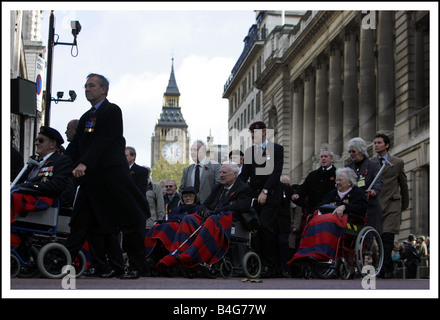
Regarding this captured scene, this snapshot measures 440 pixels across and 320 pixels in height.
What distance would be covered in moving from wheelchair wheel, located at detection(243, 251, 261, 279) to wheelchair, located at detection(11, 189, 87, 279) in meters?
2.89

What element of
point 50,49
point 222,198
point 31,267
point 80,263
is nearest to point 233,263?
point 222,198

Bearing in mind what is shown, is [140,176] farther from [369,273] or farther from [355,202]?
[369,273]

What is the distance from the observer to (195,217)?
37.7 ft

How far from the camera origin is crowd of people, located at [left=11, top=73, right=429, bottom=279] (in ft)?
28.7

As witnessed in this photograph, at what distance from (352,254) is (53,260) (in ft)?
14.2

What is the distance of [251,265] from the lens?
1172cm

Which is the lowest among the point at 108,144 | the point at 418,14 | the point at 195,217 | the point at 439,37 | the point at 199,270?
the point at 199,270

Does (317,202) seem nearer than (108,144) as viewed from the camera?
No

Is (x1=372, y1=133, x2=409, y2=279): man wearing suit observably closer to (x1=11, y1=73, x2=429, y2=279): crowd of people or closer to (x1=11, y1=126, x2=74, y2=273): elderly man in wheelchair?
(x1=11, y1=73, x2=429, y2=279): crowd of people

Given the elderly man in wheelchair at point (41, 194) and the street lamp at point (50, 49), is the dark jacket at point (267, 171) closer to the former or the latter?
the elderly man in wheelchair at point (41, 194)

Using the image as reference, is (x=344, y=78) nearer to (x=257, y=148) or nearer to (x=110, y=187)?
(x=257, y=148)

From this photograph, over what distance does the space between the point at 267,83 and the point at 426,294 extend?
55771mm
